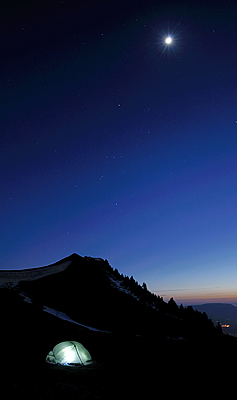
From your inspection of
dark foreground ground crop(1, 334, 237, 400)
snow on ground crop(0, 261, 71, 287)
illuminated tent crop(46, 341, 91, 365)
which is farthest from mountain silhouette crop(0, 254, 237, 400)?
illuminated tent crop(46, 341, 91, 365)

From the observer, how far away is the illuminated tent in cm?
1576

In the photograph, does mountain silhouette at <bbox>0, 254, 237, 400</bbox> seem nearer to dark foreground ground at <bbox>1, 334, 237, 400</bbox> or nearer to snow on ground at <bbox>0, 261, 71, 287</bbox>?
dark foreground ground at <bbox>1, 334, 237, 400</bbox>

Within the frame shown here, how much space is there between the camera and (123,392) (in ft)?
35.5

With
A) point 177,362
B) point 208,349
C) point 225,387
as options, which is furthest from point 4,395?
point 208,349

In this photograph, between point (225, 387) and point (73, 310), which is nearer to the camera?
point (225, 387)

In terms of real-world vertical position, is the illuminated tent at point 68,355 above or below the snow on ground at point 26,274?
below

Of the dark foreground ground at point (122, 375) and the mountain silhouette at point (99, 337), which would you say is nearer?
the dark foreground ground at point (122, 375)

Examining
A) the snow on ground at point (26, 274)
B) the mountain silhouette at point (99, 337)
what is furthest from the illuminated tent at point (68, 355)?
the snow on ground at point (26, 274)

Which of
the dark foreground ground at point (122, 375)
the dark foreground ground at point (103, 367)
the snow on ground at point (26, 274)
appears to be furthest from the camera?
the snow on ground at point (26, 274)

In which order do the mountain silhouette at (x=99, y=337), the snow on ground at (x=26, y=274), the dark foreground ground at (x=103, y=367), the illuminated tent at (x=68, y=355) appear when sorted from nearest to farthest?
1. the dark foreground ground at (x=103, y=367)
2. the mountain silhouette at (x=99, y=337)
3. the illuminated tent at (x=68, y=355)
4. the snow on ground at (x=26, y=274)

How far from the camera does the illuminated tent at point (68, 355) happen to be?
15.8 metres

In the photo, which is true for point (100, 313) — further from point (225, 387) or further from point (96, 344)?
point (225, 387)

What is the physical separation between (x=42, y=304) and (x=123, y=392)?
2320 centimetres

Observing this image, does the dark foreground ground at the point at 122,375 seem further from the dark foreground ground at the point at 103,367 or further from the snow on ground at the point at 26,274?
the snow on ground at the point at 26,274
